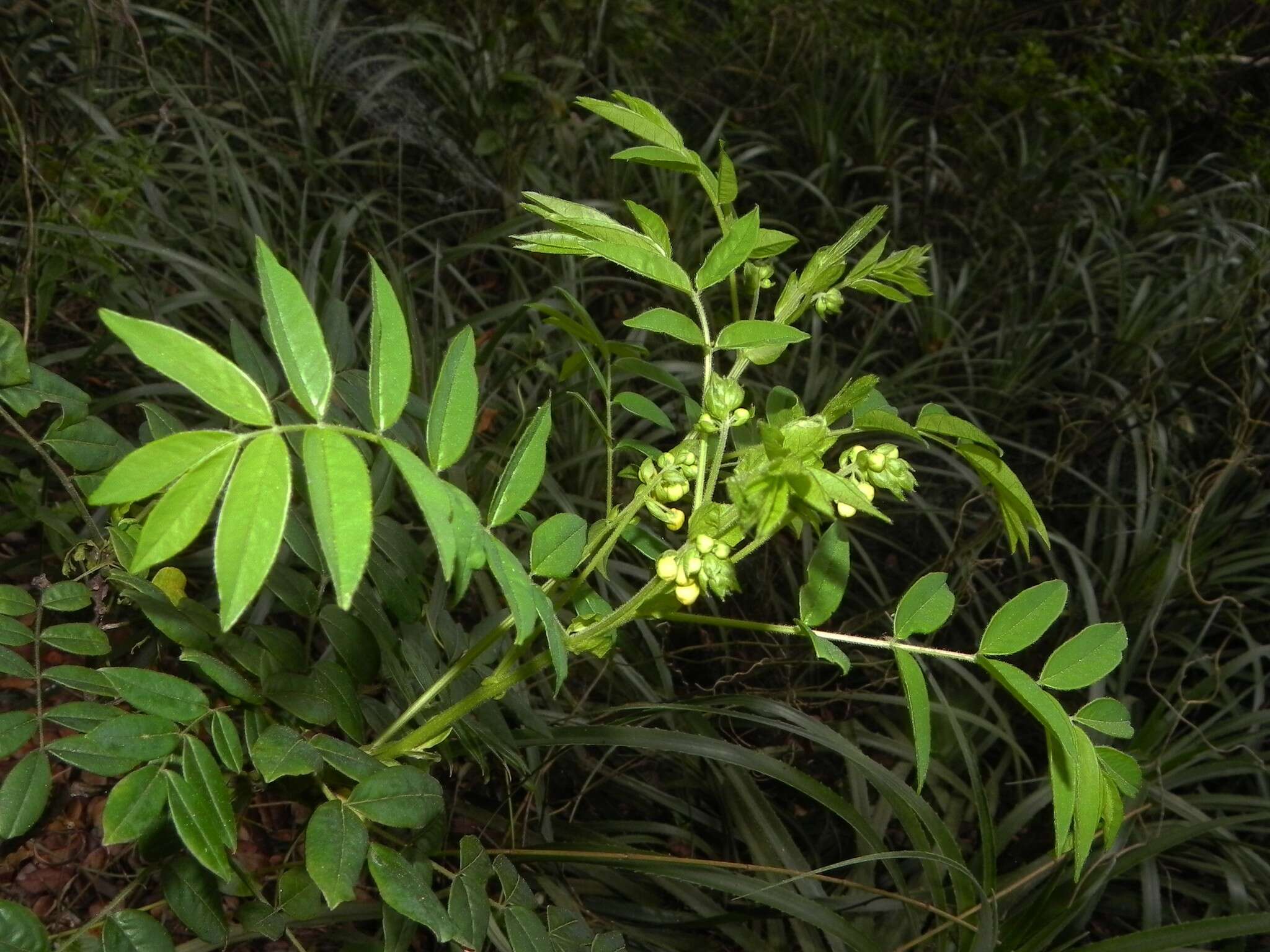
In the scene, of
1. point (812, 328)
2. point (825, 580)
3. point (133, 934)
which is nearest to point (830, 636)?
point (825, 580)

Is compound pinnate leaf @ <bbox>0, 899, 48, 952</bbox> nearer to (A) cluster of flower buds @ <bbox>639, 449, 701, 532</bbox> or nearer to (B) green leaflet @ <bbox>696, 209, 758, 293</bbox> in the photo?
(A) cluster of flower buds @ <bbox>639, 449, 701, 532</bbox>

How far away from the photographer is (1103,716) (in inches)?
27.8

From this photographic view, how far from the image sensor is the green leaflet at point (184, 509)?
375mm

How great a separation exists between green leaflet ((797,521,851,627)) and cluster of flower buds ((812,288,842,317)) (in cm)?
16

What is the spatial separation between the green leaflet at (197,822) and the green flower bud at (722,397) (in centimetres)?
40

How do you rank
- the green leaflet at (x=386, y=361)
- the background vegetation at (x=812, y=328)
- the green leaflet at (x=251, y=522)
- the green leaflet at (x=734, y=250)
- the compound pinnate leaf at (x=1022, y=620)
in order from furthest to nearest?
the background vegetation at (x=812, y=328) < the compound pinnate leaf at (x=1022, y=620) < the green leaflet at (x=734, y=250) < the green leaflet at (x=386, y=361) < the green leaflet at (x=251, y=522)

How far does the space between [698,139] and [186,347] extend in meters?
3.28

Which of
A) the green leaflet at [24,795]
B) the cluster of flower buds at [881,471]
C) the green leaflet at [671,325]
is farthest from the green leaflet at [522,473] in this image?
the green leaflet at [24,795]

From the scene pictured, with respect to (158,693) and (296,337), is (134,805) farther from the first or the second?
(296,337)

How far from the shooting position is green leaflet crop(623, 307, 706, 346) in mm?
556

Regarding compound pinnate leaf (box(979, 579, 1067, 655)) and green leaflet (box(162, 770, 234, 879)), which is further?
compound pinnate leaf (box(979, 579, 1067, 655))

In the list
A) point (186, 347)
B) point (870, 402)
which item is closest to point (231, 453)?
point (186, 347)

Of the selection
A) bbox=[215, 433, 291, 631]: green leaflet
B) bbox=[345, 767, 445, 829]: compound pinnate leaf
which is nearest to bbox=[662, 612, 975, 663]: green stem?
bbox=[345, 767, 445, 829]: compound pinnate leaf

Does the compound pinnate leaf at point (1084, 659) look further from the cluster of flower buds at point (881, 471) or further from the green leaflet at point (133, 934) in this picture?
the green leaflet at point (133, 934)
